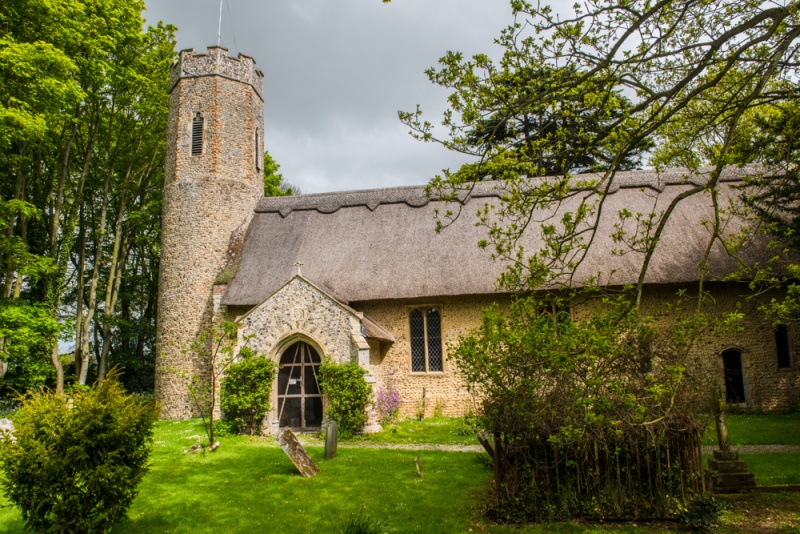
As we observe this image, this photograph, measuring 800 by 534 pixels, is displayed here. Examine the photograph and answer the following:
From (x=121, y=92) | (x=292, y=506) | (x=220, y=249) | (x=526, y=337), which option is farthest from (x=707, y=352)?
(x=121, y=92)

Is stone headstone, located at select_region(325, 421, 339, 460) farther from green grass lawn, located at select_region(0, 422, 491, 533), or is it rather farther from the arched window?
the arched window

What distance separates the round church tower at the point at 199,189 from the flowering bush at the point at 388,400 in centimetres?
651

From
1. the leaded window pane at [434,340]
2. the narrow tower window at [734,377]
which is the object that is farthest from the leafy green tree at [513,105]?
the narrow tower window at [734,377]

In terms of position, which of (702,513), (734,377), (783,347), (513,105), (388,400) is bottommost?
(702,513)

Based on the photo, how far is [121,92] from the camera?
20766mm

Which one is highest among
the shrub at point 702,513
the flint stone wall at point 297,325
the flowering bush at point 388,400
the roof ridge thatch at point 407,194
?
the roof ridge thatch at point 407,194

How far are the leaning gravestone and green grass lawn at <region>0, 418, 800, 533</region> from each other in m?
0.22

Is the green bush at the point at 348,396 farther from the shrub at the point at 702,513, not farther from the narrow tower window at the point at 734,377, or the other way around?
the narrow tower window at the point at 734,377

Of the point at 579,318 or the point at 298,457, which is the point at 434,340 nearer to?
the point at 579,318

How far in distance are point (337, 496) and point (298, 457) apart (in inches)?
71.7

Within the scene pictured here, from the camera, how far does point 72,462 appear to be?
6684mm

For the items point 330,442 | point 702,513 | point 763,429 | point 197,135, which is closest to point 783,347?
point 763,429

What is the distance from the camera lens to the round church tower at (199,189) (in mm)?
18562

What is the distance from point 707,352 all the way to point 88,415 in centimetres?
1647
